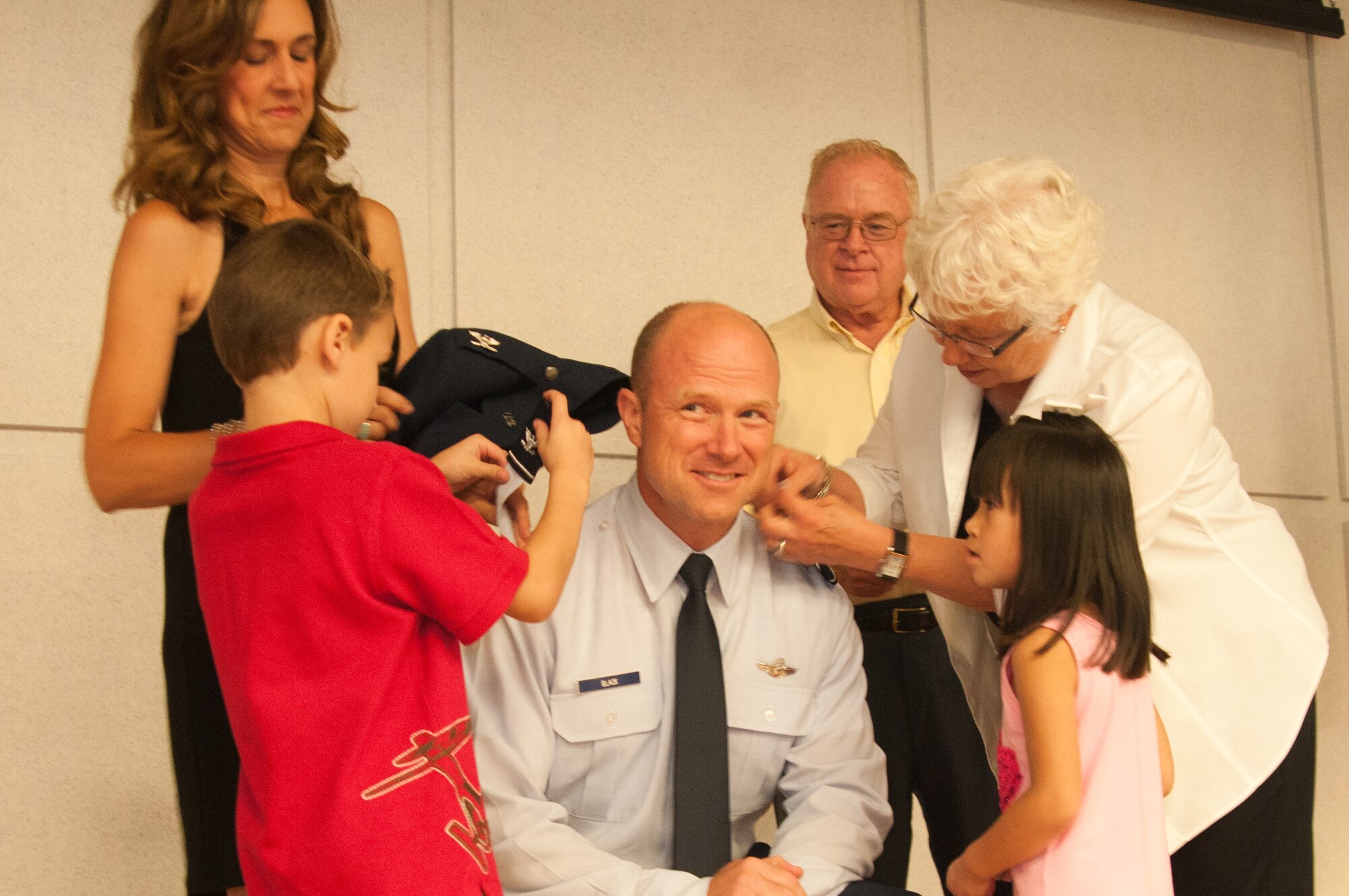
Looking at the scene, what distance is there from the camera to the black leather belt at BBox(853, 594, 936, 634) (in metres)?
2.71

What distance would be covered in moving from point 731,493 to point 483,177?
1766mm

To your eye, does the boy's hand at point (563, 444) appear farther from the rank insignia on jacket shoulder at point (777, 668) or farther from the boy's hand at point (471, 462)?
the rank insignia on jacket shoulder at point (777, 668)

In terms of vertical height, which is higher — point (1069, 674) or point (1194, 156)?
point (1194, 156)

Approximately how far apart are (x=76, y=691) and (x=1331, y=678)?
4123mm

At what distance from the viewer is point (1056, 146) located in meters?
4.52

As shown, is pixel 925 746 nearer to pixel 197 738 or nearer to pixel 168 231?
pixel 197 738

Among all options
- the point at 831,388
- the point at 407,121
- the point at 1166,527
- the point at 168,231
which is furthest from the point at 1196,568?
the point at 407,121

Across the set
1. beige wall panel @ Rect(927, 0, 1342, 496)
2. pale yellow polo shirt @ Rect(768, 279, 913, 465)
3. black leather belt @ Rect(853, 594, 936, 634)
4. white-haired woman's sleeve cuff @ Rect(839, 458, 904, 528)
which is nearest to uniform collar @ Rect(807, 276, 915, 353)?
pale yellow polo shirt @ Rect(768, 279, 913, 465)

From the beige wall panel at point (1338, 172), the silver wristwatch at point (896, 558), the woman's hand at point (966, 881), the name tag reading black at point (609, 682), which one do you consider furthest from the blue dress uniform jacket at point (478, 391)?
the beige wall panel at point (1338, 172)

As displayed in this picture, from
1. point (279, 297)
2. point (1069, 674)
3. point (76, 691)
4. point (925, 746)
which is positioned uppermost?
point (279, 297)

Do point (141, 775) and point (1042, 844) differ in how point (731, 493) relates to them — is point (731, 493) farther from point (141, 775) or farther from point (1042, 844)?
point (141, 775)

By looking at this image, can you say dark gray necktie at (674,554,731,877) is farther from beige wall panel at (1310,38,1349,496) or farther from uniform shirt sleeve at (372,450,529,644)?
beige wall panel at (1310,38,1349,496)

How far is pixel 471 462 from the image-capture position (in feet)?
6.63

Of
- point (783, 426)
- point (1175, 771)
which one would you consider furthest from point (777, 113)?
point (1175, 771)
